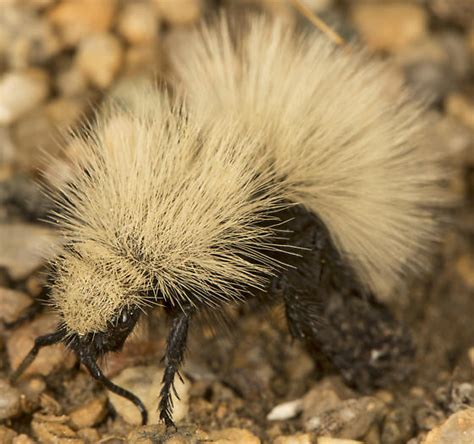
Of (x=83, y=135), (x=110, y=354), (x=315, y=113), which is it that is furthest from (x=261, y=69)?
(x=110, y=354)

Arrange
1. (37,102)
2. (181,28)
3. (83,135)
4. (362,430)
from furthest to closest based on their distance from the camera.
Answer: (181,28) → (37,102) → (83,135) → (362,430)

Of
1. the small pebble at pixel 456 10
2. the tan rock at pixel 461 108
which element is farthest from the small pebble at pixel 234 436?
the small pebble at pixel 456 10

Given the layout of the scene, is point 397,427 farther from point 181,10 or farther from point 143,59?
point 181,10

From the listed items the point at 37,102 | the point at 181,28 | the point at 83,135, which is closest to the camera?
the point at 83,135

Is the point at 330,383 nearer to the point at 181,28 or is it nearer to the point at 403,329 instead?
the point at 403,329

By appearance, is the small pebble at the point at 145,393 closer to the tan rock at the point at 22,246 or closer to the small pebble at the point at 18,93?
the tan rock at the point at 22,246

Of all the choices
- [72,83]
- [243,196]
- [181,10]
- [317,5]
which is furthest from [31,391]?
[317,5]

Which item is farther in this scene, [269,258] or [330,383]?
[330,383]
